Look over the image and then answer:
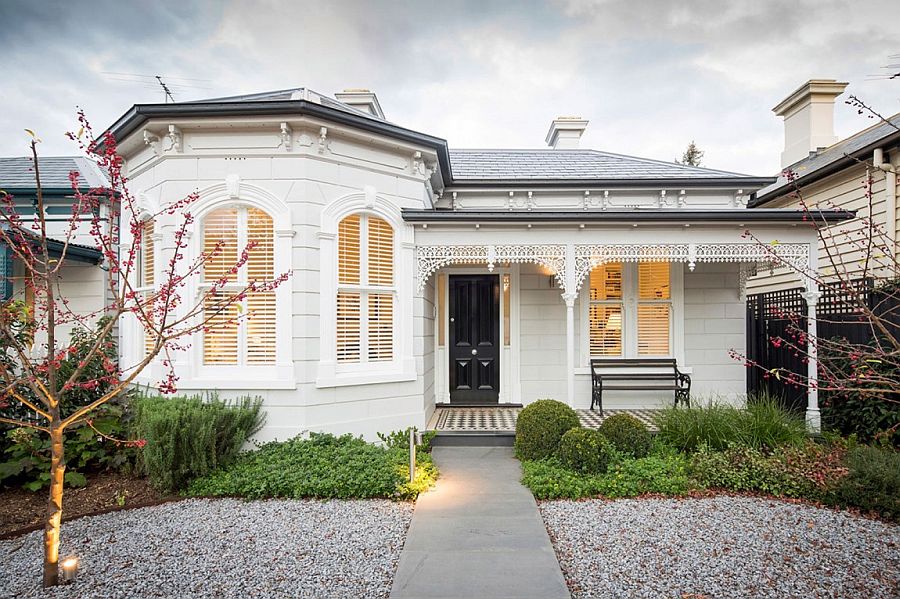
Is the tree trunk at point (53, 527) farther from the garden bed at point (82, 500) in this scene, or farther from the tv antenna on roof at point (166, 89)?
the tv antenna on roof at point (166, 89)

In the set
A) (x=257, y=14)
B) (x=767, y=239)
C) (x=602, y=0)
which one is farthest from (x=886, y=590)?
(x=257, y=14)

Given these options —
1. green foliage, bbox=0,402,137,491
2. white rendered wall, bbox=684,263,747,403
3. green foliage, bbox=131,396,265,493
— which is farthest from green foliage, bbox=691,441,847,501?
green foliage, bbox=0,402,137,491

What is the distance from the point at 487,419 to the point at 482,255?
265cm

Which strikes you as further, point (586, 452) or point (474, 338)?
point (474, 338)

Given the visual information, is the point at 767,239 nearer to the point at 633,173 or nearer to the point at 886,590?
the point at 633,173

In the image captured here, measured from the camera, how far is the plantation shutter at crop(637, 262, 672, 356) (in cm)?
829

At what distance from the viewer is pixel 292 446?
5.38m

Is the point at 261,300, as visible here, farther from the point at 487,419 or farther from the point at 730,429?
the point at 730,429

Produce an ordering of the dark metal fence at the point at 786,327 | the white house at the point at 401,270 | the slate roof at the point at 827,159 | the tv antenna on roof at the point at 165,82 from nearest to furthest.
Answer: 1. the white house at the point at 401,270
2. the dark metal fence at the point at 786,327
3. the tv antenna on roof at the point at 165,82
4. the slate roof at the point at 827,159

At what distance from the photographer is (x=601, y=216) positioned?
633 cm

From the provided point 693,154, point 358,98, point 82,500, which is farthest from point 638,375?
point 693,154

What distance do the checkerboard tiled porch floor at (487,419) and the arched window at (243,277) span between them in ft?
8.85

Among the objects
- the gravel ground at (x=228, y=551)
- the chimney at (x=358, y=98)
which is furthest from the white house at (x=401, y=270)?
the chimney at (x=358, y=98)

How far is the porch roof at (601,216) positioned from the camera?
246 inches
